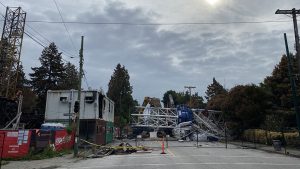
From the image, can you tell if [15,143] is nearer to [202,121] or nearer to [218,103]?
[202,121]

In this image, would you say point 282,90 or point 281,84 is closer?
point 281,84

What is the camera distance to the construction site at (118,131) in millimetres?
21375

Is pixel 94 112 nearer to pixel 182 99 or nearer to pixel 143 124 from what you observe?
pixel 143 124

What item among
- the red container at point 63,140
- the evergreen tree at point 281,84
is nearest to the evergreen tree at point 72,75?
the evergreen tree at point 281,84

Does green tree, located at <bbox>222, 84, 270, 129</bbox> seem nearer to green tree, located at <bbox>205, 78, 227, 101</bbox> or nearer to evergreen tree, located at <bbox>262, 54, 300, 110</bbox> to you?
evergreen tree, located at <bbox>262, 54, 300, 110</bbox>

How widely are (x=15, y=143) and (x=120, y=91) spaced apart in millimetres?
68535

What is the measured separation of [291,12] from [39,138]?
20.0 meters

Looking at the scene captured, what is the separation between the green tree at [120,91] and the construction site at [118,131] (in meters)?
12.8

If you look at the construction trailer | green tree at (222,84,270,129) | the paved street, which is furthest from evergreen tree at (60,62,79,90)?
the paved street

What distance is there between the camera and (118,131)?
71.5 meters

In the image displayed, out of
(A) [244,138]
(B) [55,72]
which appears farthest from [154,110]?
(A) [244,138]

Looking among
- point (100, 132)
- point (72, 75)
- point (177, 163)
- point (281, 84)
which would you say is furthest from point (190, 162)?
point (72, 75)

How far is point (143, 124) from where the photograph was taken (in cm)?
7150

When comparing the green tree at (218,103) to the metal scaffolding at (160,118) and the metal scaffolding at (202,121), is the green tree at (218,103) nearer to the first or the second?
the metal scaffolding at (202,121)
